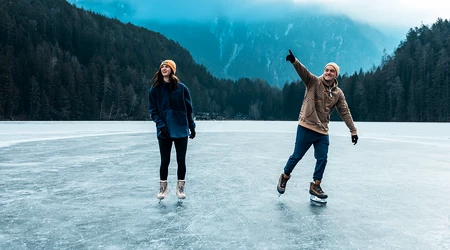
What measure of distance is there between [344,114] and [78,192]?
172 inches

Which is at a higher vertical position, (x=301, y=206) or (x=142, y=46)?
(x=142, y=46)

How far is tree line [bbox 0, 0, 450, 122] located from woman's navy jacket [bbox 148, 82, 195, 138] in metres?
75.0

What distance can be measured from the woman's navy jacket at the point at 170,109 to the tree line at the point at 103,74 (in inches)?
2951

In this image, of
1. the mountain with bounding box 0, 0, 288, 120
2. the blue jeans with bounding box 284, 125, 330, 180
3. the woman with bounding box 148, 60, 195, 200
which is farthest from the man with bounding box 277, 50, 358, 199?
the mountain with bounding box 0, 0, 288, 120

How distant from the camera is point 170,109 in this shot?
5.22m

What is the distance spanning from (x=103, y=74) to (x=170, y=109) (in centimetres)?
10602

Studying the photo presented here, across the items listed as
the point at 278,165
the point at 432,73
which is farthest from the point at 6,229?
the point at 432,73

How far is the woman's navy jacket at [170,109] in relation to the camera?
520 centimetres

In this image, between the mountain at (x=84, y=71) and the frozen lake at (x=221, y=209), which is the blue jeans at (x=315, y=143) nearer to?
the frozen lake at (x=221, y=209)

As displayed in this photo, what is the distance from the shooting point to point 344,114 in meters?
5.66

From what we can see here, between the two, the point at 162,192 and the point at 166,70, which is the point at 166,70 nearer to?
the point at 166,70

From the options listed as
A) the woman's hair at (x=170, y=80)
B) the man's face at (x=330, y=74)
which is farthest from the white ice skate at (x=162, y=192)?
the man's face at (x=330, y=74)

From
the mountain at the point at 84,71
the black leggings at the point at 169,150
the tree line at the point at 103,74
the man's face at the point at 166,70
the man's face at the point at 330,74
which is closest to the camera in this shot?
the man's face at the point at 166,70

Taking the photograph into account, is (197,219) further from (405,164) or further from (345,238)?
(405,164)
